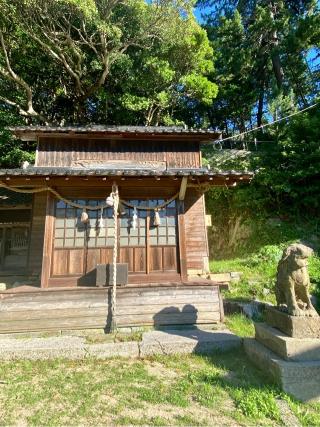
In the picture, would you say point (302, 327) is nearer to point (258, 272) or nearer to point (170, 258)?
point (170, 258)

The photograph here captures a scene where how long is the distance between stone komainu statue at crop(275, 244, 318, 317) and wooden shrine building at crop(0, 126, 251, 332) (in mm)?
2844

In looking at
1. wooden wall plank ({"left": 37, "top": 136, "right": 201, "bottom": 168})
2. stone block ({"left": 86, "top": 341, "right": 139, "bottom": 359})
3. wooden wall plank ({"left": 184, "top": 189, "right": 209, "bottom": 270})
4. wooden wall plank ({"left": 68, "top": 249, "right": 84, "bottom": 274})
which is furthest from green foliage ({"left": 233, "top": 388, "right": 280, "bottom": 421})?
wooden wall plank ({"left": 37, "top": 136, "right": 201, "bottom": 168})

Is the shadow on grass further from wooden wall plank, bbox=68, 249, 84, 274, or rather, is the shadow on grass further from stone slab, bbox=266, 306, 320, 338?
wooden wall plank, bbox=68, 249, 84, 274

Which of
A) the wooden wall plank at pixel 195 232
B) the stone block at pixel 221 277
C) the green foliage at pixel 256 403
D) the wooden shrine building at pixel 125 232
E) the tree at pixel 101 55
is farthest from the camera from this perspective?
the tree at pixel 101 55

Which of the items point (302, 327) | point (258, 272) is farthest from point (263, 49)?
point (302, 327)

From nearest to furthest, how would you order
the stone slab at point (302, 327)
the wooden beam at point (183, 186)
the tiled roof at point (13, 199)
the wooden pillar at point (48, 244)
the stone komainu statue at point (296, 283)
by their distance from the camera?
the stone slab at point (302, 327) → the stone komainu statue at point (296, 283) → the wooden pillar at point (48, 244) → the wooden beam at point (183, 186) → the tiled roof at point (13, 199)

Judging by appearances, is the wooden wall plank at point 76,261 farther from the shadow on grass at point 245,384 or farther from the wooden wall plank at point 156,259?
the shadow on grass at point 245,384

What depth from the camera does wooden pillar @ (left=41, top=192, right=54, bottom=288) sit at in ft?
25.0

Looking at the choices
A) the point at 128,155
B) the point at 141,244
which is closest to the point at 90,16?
the point at 128,155

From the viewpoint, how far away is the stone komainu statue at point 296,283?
15.0ft

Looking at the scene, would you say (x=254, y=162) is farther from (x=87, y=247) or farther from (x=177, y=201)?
(x=87, y=247)

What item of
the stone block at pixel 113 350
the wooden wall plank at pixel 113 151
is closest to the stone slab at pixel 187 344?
the stone block at pixel 113 350

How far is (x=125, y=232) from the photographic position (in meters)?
8.32

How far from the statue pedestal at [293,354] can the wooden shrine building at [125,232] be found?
260cm
